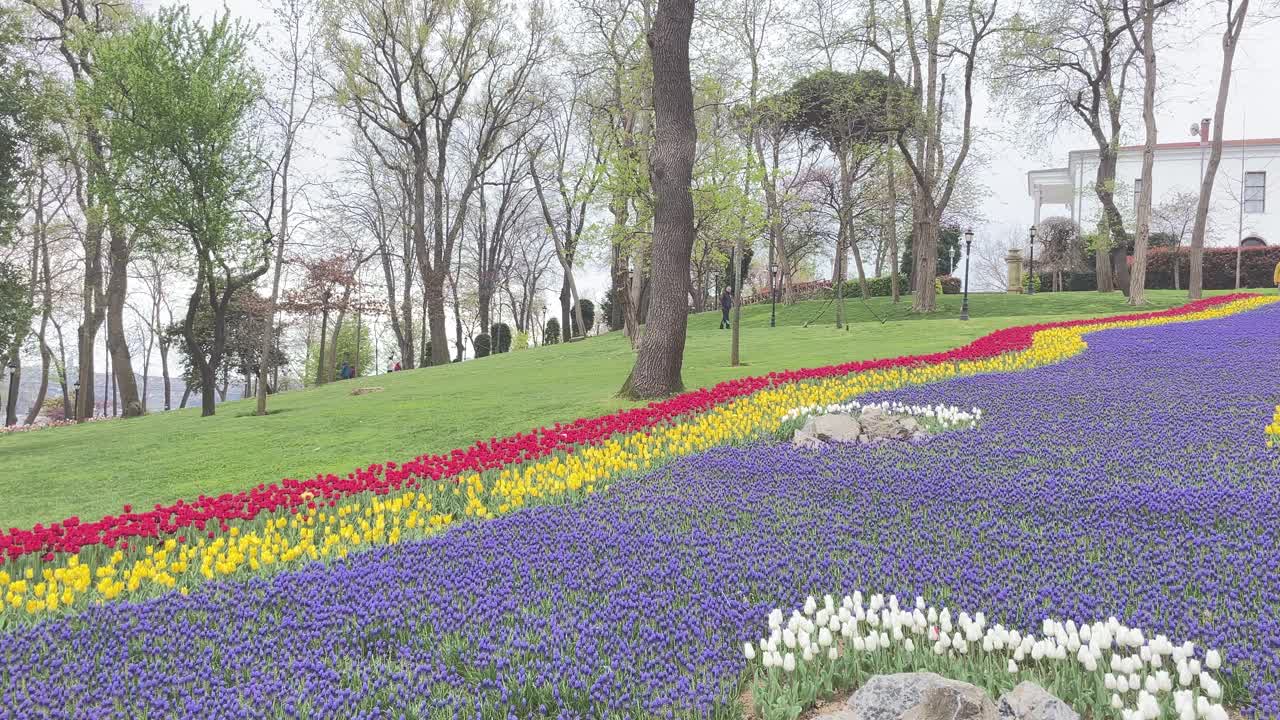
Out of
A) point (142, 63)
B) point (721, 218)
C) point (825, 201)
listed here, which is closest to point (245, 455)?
point (142, 63)

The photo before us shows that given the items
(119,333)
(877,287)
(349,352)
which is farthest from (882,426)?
(349,352)

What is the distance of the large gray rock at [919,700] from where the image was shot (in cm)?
285

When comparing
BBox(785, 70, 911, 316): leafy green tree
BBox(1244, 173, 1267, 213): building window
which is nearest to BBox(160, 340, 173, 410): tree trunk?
BBox(785, 70, 911, 316): leafy green tree

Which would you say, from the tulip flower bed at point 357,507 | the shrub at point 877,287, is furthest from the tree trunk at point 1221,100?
the tulip flower bed at point 357,507

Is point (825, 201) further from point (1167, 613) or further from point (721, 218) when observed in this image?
point (1167, 613)

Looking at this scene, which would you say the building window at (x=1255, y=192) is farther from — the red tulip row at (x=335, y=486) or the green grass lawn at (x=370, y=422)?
the red tulip row at (x=335, y=486)

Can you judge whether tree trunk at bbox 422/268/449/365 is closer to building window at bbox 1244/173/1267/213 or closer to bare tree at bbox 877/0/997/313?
bare tree at bbox 877/0/997/313

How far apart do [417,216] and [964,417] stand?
1140 inches

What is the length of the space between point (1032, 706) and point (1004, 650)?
0.92 metres

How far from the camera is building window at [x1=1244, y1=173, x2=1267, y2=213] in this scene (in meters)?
52.2

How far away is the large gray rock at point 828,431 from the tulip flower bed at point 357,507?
757 mm

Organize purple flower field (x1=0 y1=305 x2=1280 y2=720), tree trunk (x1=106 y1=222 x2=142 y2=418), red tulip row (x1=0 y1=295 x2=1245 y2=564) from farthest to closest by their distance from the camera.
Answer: tree trunk (x1=106 y1=222 x2=142 y2=418) < red tulip row (x1=0 y1=295 x2=1245 y2=564) < purple flower field (x1=0 y1=305 x2=1280 y2=720)

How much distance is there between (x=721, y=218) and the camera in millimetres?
21047

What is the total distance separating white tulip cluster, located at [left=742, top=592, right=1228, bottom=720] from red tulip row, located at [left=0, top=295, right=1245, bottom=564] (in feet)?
16.4
